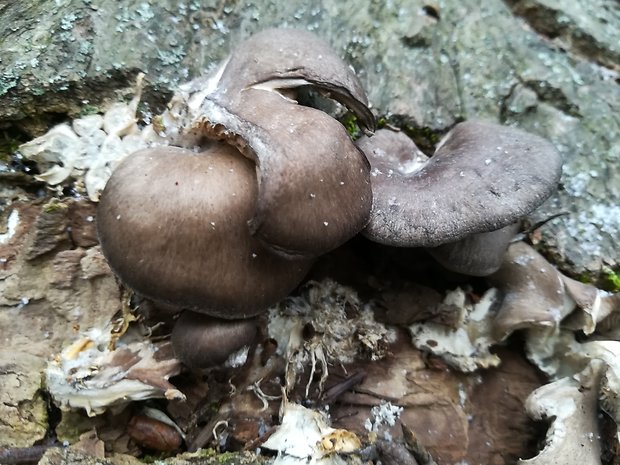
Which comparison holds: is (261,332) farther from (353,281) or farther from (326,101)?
(326,101)

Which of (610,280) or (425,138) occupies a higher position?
(425,138)

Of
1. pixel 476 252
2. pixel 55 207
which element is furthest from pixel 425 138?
pixel 55 207

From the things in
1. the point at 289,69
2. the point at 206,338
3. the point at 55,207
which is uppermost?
the point at 289,69

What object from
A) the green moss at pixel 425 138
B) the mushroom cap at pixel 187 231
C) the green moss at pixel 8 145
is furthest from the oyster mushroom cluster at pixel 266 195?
the green moss at pixel 8 145

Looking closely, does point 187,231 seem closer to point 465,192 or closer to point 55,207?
point 55,207

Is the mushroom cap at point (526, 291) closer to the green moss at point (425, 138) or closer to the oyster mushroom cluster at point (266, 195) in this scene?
the oyster mushroom cluster at point (266, 195)
